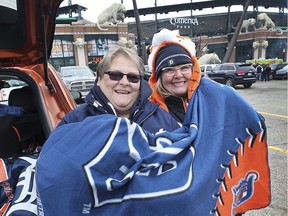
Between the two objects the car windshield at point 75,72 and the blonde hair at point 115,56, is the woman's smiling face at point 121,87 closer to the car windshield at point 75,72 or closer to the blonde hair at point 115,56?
the blonde hair at point 115,56

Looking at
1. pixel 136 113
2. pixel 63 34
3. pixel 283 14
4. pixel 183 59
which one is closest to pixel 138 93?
pixel 136 113

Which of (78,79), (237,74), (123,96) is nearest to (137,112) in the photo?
(123,96)

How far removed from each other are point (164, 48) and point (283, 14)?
63.5 metres

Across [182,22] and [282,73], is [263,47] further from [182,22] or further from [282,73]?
[282,73]

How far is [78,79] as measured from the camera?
10.1m

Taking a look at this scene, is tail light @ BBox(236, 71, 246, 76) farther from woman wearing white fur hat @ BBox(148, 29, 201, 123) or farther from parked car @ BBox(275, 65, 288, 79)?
woman wearing white fur hat @ BBox(148, 29, 201, 123)

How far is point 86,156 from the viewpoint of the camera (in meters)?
1.06

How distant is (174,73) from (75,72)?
10244 millimetres

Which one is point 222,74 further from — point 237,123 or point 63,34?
point 63,34

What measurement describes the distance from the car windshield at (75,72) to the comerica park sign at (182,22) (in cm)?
3978

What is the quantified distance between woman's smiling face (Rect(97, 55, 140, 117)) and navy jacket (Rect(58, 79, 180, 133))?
42 mm

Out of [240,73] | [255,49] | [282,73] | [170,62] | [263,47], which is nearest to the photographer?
[170,62]

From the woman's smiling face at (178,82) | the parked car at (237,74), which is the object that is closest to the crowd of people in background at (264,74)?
the parked car at (237,74)

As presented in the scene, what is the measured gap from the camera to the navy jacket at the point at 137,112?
4.83 ft
